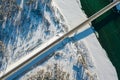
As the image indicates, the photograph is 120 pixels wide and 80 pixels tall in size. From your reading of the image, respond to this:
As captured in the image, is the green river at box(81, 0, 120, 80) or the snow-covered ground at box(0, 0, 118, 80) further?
the green river at box(81, 0, 120, 80)

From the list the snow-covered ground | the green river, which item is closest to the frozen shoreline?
the snow-covered ground

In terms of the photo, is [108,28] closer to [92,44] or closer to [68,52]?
[92,44]

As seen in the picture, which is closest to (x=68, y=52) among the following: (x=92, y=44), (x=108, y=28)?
(x=92, y=44)

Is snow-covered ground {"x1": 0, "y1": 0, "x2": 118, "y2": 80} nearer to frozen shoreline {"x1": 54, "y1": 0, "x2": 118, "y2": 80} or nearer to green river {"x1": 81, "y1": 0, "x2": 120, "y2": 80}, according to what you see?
frozen shoreline {"x1": 54, "y1": 0, "x2": 118, "y2": 80}

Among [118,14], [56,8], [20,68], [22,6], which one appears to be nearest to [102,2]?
[118,14]

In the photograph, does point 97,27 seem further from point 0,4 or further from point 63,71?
point 0,4

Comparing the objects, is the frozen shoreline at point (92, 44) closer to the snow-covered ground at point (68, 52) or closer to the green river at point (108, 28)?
the snow-covered ground at point (68, 52)
